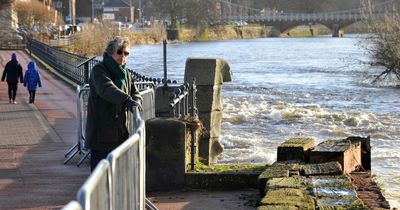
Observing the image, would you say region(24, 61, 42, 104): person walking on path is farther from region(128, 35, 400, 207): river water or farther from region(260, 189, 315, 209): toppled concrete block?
region(260, 189, 315, 209): toppled concrete block

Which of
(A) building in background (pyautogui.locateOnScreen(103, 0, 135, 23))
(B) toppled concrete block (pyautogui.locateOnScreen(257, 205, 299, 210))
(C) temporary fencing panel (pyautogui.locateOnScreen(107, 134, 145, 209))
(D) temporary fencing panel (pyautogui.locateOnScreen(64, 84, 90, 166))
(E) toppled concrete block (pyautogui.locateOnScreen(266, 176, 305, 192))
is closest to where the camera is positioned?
(C) temporary fencing panel (pyautogui.locateOnScreen(107, 134, 145, 209))

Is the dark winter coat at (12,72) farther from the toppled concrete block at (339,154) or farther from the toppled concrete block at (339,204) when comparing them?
the toppled concrete block at (339,204)

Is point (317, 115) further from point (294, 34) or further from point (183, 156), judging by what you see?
point (294, 34)

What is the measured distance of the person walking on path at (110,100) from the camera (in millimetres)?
7363

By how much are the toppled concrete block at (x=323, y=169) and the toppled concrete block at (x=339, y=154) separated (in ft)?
1.54

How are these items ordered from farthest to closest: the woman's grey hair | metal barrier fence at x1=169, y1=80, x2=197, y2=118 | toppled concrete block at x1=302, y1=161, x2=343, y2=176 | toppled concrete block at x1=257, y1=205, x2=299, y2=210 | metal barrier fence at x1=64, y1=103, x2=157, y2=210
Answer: metal barrier fence at x1=169, y1=80, x2=197, y2=118, toppled concrete block at x1=302, y1=161, x2=343, y2=176, the woman's grey hair, toppled concrete block at x1=257, y1=205, x2=299, y2=210, metal barrier fence at x1=64, y1=103, x2=157, y2=210

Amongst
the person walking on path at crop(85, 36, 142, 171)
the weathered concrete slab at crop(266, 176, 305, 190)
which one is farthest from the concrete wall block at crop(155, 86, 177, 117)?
the person walking on path at crop(85, 36, 142, 171)

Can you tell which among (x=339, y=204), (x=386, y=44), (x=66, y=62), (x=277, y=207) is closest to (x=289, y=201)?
(x=277, y=207)

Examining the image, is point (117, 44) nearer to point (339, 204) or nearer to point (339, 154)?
point (339, 204)

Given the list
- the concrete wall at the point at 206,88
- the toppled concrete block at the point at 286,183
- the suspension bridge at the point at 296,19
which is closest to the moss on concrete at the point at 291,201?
the toppled concrete block at the point at 286,183

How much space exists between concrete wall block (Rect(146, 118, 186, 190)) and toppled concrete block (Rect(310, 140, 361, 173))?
148 cm

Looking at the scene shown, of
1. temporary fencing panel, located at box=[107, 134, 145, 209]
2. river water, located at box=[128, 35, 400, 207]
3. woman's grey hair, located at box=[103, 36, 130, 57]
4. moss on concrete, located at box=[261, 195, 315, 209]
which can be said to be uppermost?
woman's grey hair, located at box=[103, 36, 130, 57]

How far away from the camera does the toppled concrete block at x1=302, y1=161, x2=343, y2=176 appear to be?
843 centimetres

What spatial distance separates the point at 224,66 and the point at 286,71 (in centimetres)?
3263
